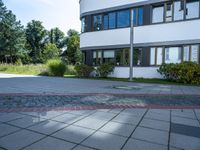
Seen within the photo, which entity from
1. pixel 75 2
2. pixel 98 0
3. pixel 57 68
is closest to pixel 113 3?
pixel 98 0

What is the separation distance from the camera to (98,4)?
54.4 feet

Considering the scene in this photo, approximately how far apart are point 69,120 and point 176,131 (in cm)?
224

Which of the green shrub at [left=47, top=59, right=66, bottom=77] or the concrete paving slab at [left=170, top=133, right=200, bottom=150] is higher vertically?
the green shrub at [left=47, top=59, right=66, bottom=77]

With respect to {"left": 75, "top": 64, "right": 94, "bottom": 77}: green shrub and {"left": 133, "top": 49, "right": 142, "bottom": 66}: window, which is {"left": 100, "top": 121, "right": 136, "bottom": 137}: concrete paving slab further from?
{"left": 75, "top": 64, "right": 94, "bottom": 77}: green shrub

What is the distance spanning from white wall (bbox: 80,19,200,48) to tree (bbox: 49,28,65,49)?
162ft

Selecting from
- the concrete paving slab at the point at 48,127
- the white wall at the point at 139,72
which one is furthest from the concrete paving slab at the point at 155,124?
the white wall at the point at 139,72

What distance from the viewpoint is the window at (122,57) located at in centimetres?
1526

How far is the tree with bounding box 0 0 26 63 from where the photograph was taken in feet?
135

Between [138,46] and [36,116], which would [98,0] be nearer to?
[138,46]

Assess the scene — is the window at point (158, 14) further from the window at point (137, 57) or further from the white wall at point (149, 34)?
the window at point (137, 57)

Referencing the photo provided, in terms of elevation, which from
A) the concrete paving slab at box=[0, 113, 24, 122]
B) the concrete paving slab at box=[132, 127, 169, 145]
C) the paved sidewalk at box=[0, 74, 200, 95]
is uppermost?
the paved sidewalk at box=[0, 74, 200, 95]

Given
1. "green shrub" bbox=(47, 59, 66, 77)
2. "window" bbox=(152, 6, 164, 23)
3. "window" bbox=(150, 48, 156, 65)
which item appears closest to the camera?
"window" bbox=(152, 6, 164, 23)

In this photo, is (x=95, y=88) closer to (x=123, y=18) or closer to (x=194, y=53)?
(x=194, y=53)

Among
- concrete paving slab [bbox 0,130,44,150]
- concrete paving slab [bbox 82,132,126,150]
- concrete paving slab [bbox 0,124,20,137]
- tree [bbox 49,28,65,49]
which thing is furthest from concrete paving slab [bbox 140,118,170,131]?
tree [bbox 49,28,65,49]
